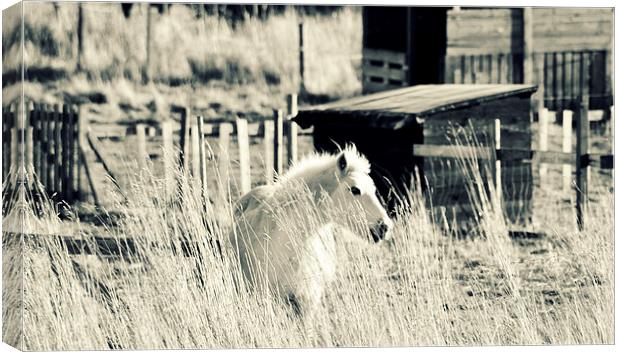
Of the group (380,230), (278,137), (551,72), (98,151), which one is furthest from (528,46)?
(98,151)

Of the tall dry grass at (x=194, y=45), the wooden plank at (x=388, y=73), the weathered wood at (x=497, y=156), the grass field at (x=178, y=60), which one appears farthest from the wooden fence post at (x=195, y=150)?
the weathered wood at (x=497, y=156)

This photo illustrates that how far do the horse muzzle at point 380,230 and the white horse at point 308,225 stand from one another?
20 mm

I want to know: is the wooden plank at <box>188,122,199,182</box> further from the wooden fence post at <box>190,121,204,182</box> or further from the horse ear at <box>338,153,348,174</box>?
the horse ear at <box>338,153,348,174</box>

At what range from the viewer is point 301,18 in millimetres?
8859

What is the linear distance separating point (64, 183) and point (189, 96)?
1987mm

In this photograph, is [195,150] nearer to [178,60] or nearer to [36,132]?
[178,60]

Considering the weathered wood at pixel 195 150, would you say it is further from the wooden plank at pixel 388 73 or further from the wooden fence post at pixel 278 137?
the wooden plank at pixel 388 73

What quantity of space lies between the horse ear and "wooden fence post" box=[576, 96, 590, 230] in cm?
238

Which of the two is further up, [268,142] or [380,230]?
[268,142]

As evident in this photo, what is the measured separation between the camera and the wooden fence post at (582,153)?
8.98 m

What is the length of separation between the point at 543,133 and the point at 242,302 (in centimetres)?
464

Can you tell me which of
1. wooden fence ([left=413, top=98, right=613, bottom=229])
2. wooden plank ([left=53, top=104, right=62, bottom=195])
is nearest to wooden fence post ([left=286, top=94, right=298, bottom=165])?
wooden fence ([left=413, top=98, right=613, bottom=229])

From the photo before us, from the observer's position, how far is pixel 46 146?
9.70 meters

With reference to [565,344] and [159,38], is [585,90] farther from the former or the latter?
[159,38]
